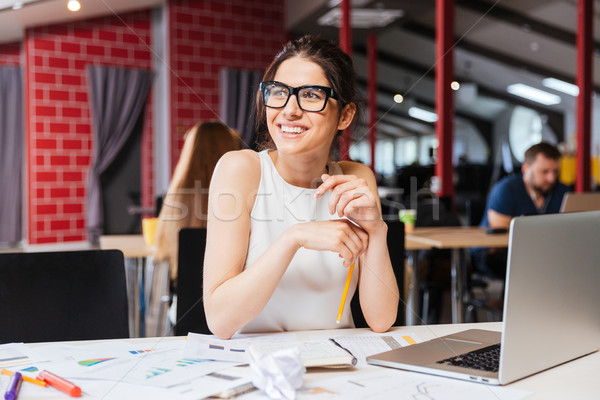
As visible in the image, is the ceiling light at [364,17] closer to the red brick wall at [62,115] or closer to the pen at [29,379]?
the red brick wall at [62,115]

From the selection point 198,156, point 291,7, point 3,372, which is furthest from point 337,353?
point 291,7

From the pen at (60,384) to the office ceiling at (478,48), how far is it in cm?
484

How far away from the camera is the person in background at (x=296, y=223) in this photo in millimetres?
1198

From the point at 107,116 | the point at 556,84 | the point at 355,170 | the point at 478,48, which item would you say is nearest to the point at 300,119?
the point at 355,170

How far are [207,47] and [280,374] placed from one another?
6505mm

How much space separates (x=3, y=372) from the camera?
904 millimetres

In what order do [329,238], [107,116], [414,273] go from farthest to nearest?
[107,116], [414,273], [329,238]

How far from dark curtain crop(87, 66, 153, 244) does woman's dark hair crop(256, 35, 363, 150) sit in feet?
17.4

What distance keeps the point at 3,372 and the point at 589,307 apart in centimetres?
99

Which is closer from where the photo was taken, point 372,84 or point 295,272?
point 295,272

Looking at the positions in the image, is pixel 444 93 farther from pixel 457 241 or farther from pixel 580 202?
pixel 457 241

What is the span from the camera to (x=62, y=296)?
4.52ft

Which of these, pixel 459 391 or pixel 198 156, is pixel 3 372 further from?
pixel 198 156

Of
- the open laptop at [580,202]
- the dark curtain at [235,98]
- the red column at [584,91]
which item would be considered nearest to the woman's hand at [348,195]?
the open laptop at [580,202]
